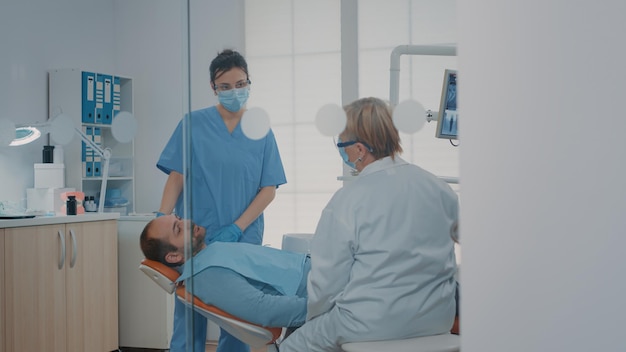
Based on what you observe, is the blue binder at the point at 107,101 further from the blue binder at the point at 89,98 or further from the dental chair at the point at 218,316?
the dental chair at the point at 218,316

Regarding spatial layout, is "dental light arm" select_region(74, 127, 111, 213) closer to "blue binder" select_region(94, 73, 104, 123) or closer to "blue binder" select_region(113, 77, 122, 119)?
"blue binder" select_region(94, 73, 104, 123)

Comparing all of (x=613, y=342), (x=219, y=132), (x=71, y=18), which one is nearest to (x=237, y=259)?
(x=219, y=132)

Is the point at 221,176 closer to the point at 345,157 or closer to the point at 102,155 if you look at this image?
the point at 345,157

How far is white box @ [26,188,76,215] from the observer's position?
2424 mm

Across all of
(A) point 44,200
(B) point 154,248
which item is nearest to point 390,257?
(B) point 154,248

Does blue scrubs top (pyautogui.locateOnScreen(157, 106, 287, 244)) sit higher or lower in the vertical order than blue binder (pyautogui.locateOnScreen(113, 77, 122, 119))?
lower

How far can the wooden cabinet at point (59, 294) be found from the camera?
7.71 feet

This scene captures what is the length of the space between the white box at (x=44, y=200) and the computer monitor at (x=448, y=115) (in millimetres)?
1562

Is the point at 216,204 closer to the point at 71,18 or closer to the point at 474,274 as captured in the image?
the point at 474,274

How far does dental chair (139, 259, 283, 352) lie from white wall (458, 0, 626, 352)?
1.64 feet

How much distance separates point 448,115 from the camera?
4.24ft

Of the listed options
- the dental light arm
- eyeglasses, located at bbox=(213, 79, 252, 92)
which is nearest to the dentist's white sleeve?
eyeglasses, located at bbox=(213, 79, 252, 92)

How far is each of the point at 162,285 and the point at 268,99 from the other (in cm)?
64

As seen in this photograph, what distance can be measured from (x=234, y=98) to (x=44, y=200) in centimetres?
130
